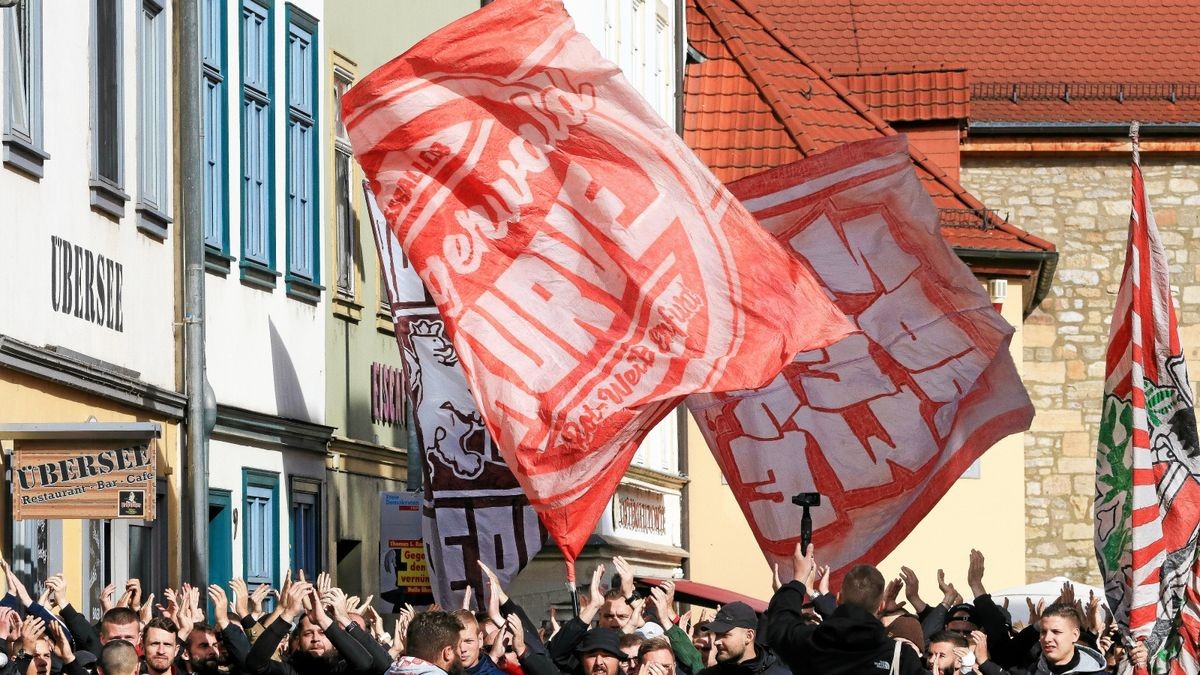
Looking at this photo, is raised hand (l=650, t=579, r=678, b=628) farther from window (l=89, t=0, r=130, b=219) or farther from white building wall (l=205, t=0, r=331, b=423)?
white building wall (l=205, t=0, r=331, b=423)

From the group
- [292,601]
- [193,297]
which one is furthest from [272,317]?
[292,601]

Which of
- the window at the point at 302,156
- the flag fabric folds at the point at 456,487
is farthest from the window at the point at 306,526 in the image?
the flag fabric folds at the point at 456,487

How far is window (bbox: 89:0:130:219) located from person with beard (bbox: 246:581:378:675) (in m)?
5.73

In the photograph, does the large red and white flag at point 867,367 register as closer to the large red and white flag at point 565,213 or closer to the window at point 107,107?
the large red and white flag at point 565,213

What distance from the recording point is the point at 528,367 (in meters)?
13.3

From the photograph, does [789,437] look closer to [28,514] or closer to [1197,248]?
[28,514]

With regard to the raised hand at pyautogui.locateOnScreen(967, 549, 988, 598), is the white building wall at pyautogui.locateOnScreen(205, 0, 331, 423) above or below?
above

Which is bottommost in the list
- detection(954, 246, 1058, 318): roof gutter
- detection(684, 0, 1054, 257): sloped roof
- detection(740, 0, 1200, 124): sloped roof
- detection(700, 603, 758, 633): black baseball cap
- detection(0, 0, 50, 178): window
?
detection(700, 603, 758, 633): black baseball cap

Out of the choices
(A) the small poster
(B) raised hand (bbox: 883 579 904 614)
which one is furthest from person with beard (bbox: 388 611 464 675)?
(A) the small poster

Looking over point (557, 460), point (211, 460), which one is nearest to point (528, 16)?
point (557, 460)

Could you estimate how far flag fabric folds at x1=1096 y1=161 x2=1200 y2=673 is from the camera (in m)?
15.1

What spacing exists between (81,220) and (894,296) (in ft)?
16.2

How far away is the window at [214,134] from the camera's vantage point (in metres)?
18.9

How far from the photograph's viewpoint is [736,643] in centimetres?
1127
